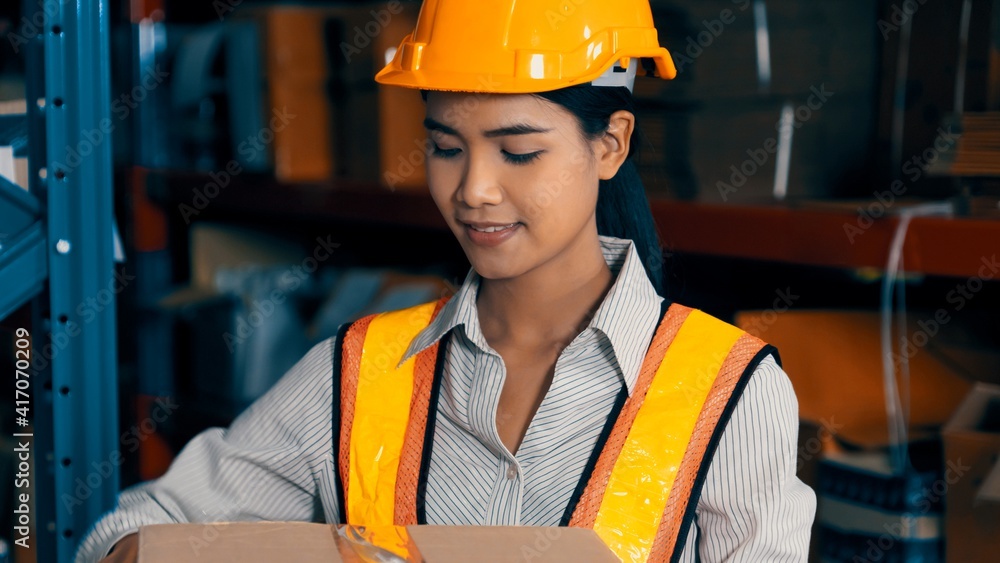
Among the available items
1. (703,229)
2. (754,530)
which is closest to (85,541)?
(754,530)

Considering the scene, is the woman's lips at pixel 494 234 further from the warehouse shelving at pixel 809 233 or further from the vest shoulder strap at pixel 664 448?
the warehouse shelving at pixel 809 233

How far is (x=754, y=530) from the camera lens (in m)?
1.06

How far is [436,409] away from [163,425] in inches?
79.4

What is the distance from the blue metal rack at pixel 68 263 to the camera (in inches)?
49.1

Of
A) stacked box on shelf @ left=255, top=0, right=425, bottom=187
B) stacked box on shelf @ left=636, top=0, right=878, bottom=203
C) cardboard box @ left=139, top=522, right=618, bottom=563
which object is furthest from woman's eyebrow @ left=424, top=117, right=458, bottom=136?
stacked box on shelf @ left=255, top=0, right=425, bottom=187

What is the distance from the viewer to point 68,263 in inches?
50.5

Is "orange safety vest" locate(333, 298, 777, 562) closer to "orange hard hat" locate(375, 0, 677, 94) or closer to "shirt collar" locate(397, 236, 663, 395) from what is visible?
"shirt collar" locate(397, 236, 663, 395)

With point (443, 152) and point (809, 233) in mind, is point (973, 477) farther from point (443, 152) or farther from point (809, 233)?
point (443, 152)

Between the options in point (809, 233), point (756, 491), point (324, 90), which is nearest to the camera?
point (756, 491)

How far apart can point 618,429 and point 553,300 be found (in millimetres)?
199

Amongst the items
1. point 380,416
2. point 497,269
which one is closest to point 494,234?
point 497,269

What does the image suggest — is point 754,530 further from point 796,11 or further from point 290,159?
point 290,159

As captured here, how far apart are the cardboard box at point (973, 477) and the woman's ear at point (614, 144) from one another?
58 centimetres

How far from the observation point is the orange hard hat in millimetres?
1104
